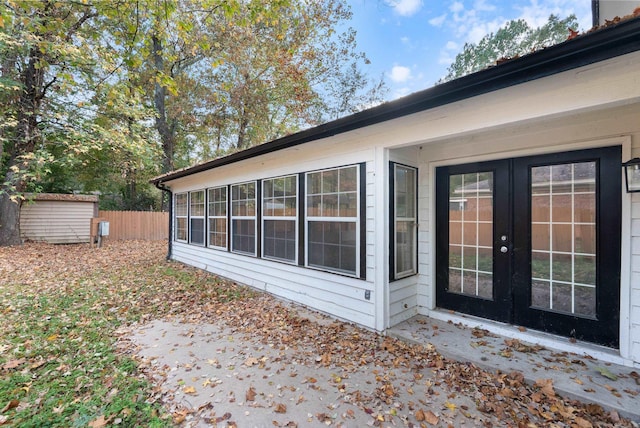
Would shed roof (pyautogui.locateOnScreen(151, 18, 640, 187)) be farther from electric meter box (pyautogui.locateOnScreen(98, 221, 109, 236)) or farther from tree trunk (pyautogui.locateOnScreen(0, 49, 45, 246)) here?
electric meter box (pyautogui.locateOnScreen(98, 221, 109, 236))

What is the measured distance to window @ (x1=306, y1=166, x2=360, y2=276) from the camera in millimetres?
3879

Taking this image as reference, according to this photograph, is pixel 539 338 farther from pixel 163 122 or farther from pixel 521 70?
pixel 163 122

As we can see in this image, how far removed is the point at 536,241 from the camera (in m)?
3.16

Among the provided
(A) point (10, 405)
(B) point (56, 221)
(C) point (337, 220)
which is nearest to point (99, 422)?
(A) point (10, 405)

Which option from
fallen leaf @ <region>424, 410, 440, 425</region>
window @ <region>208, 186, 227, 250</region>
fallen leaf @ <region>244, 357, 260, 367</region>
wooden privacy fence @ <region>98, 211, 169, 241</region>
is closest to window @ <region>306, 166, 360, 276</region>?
fallen leaf @ <region>244, 357, 260, 367</region>

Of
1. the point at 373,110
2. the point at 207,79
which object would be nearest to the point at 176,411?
the point at 373,110

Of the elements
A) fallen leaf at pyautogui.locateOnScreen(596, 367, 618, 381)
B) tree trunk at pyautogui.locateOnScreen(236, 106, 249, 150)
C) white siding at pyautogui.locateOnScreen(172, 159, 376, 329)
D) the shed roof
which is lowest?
fallen leaf at pyautogui.locateOnScreen(596, 367, 618, 381)

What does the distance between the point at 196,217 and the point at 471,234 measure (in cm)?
688

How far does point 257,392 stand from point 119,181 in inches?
683

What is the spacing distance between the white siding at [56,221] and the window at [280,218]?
435 inches

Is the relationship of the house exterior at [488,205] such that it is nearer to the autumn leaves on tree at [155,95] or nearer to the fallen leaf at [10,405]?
the autumn leaves on tree at [155,95]

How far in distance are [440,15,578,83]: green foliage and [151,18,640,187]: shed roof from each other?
11.2m

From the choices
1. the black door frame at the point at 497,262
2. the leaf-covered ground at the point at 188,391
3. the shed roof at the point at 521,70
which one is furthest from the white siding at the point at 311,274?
the black door frame at the point at 497,262

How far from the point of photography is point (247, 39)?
11156 mm
